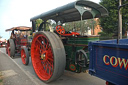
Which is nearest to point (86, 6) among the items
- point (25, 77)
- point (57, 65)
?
point (57, 65)

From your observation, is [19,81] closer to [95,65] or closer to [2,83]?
[2,83]

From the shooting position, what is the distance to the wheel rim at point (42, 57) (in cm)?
322

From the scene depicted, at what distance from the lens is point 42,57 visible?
10.7 feet

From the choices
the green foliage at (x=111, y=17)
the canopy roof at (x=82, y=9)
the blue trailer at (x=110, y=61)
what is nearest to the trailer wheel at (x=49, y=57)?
the canopy roof at (x=82, y=9)

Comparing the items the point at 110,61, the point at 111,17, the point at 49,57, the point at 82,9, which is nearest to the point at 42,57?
the point at 49,57

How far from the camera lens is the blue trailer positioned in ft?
5.13

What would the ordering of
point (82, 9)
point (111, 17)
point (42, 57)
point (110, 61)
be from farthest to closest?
point (111, 17) → point (42, 57) → point (82, 9) → point (110, 61)

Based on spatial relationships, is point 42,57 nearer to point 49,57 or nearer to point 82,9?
point 49,57

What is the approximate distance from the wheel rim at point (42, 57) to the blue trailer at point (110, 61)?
148 cm

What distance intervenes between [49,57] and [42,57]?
0.20m

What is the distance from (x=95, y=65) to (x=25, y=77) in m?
2.67

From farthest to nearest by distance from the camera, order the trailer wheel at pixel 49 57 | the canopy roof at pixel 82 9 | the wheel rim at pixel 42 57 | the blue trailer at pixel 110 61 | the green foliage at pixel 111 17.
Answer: the green foliage at pixel 111 17
the wheel rim at pixel 42 57
the canopy roof at pixel 82 9
the trailer wheel at pixel 49 57
the blue trailer at pixel 110 61

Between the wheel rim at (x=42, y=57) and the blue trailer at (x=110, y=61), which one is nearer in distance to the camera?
the blue trailer at (x=110, y=61)

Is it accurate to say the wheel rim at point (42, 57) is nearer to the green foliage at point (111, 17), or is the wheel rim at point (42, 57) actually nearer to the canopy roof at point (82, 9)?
the canopy roof at point (82, 9)
